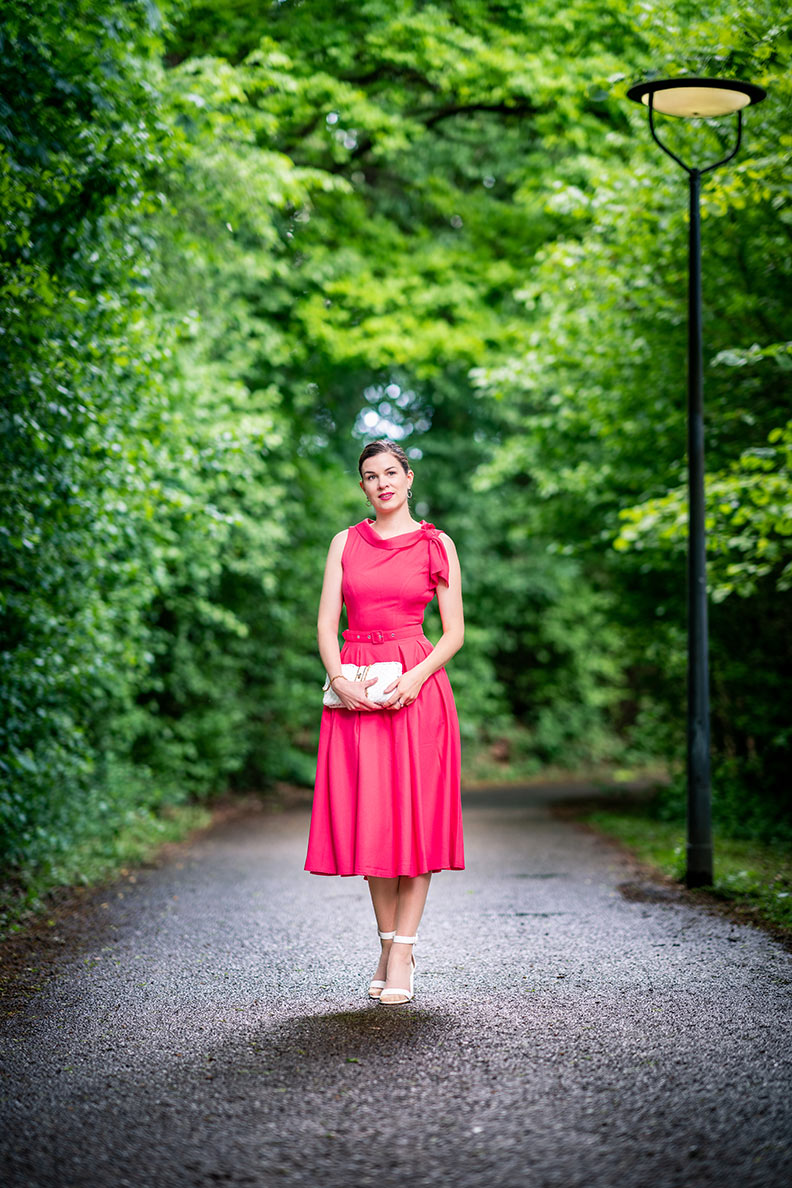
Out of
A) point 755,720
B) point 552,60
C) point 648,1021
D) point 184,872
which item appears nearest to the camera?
point 648,1021

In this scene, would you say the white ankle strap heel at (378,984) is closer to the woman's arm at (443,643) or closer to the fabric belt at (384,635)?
the woman's arm at (443,643)

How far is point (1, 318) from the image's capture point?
22.4 ft

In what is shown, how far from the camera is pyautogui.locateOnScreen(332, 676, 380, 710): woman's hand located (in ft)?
15.7

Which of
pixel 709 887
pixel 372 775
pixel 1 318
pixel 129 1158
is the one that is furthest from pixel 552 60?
pixel 129 1158

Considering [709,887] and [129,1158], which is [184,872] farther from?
[129,1158]

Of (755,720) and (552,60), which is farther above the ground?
(552,60)

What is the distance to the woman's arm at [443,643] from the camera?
4.79m

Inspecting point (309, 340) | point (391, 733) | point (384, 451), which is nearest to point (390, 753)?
point (391, 733)

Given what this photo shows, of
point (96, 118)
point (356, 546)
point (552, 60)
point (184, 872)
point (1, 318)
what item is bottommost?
point (184, 872)

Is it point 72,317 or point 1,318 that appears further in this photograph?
point 72,317

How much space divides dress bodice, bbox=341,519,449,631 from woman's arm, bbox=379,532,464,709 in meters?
0.04

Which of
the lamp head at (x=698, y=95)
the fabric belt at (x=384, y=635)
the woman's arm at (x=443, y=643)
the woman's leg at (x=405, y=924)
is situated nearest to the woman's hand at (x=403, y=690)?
the woman's arm at (x=443, y=643)

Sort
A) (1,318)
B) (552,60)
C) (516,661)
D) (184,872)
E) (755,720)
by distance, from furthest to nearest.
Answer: (516,661)
(552,60)
(755,720)
(184,872)
(1,318)

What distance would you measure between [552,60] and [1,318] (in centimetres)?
824
